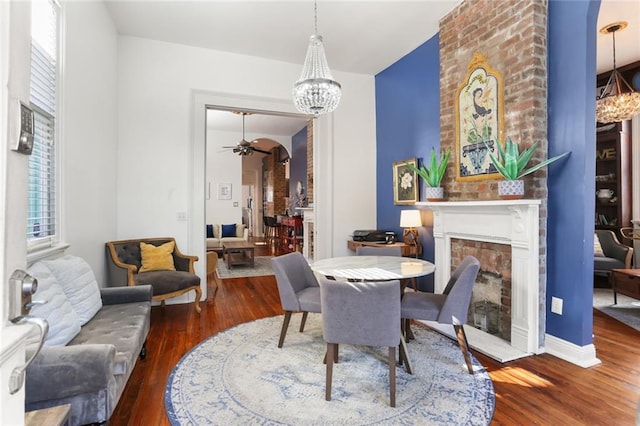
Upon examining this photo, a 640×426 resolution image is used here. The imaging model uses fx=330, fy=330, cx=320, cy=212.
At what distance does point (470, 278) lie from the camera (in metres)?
2.36

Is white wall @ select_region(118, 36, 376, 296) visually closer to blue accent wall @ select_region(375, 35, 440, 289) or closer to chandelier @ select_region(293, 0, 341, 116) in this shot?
blue accent wall @ select_region(375, 35, 440, 289)

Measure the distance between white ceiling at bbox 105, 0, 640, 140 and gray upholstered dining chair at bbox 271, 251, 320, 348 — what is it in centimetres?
265

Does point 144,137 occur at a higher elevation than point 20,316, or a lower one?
higher

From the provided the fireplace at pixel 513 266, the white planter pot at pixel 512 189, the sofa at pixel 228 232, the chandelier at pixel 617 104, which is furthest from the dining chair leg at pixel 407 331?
the sofa at pixel 228 232

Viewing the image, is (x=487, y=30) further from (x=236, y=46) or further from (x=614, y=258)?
(x=614, y=258)

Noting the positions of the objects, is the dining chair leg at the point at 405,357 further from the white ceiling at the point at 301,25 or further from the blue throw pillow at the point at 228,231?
the blue throw pillow at the point at 228,231

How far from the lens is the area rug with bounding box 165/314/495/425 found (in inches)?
75.4

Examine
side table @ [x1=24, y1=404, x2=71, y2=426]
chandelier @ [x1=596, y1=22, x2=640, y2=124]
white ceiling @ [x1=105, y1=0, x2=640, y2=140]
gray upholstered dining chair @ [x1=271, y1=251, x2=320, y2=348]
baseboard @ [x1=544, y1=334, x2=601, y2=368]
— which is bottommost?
baseboard @ [x1=544, y1=334, x2=601, y2=368]

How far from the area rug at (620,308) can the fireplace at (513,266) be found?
→ 56.8 inches

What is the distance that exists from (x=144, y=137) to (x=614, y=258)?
655 centimetres

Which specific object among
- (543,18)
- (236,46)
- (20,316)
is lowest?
(20,316)

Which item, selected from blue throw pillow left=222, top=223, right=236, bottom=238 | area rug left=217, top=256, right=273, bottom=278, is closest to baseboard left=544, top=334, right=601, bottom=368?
area rug left=217, top=256, right=273, bottom=278

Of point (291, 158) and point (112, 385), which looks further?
point (291, 158)

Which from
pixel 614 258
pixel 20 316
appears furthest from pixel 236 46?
pixel 614 258
